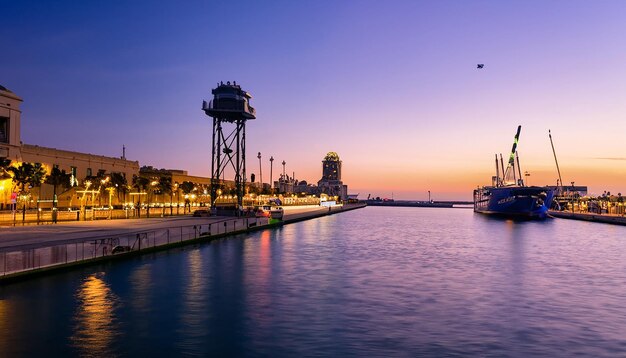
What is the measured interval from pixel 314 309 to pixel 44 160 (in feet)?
365

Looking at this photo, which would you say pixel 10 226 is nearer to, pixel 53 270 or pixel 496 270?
pixel 53 270

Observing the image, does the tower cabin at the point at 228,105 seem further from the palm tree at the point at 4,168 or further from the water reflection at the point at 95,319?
the water reflection at the point at 95,319

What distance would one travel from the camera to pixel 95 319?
26.9 meters

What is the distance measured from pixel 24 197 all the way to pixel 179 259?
6738 cm

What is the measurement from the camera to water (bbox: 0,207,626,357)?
76.9 feet

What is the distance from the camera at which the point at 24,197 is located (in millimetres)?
105062

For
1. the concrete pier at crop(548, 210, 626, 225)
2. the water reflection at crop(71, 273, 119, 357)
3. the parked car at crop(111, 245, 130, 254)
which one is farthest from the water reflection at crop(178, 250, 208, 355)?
the concrete pier at crop(548, 210, 626, 225)

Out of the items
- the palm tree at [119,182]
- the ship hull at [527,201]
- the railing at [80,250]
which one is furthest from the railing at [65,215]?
the ship hull at [527,201]

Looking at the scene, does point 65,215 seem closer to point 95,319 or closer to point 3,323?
point 95,319

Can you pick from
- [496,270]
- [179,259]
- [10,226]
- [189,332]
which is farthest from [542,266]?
[10,226]

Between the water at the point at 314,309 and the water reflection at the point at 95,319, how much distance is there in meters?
0.07

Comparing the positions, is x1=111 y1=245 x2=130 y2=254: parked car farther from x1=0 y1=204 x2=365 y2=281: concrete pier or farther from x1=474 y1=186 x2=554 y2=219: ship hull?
x1=474 y1=186 x2=554 y2=219: ship hull

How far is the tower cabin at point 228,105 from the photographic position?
11850 cm

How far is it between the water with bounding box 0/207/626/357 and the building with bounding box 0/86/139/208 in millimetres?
38580
